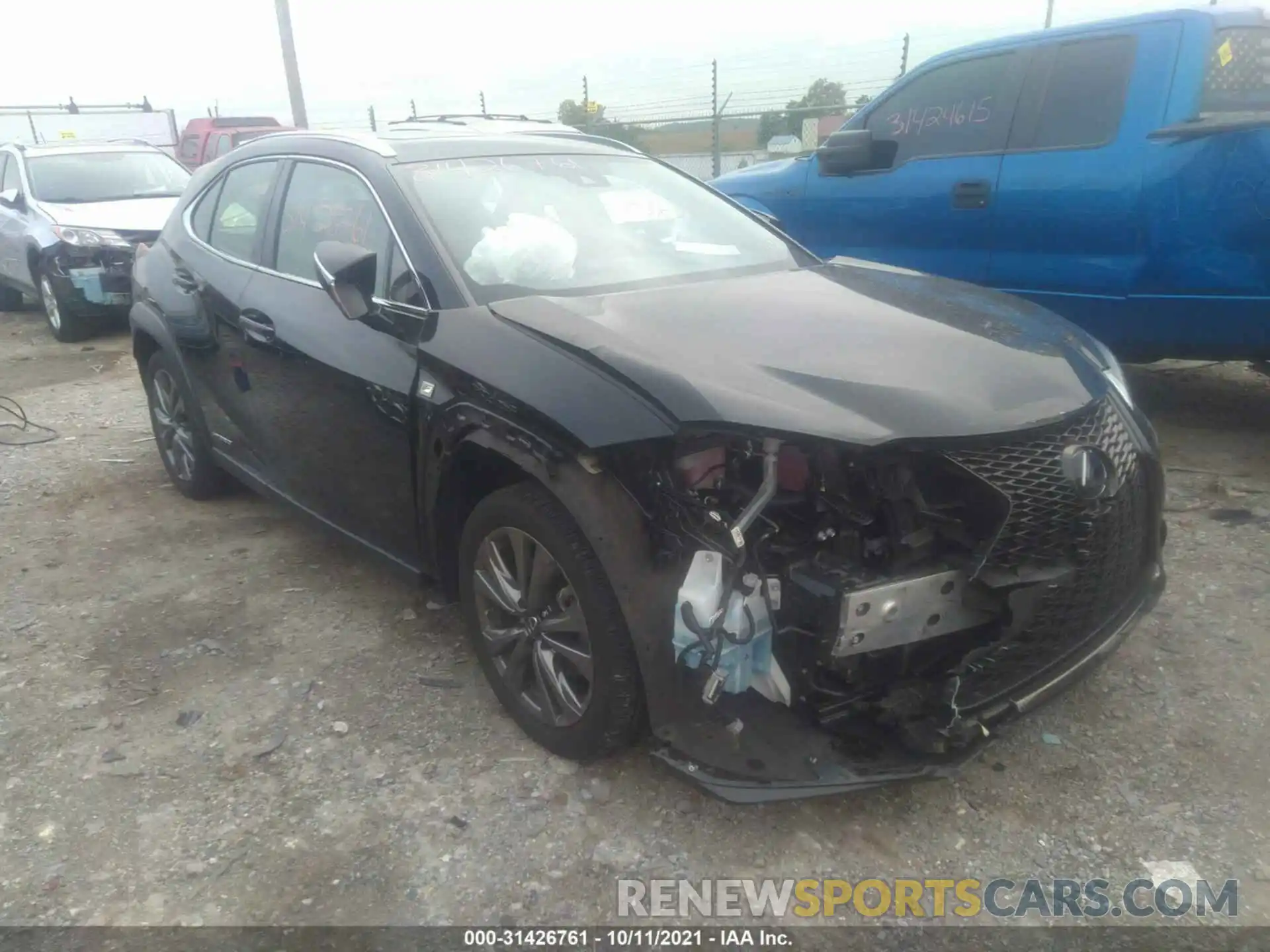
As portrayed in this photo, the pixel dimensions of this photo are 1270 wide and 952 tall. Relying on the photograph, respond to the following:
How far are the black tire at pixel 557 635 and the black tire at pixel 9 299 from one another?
10114mm

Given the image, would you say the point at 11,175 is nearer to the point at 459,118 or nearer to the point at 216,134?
the point at 459,118

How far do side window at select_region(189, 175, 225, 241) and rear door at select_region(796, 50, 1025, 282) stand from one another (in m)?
3.33

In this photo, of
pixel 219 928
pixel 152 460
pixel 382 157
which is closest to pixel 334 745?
pixel 219 928

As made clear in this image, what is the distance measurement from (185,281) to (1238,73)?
16.0 ft

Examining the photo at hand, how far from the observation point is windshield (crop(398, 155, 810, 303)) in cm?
296

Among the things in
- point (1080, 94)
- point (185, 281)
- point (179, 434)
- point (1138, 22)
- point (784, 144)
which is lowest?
point (179, 434)

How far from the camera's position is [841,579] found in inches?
84.4

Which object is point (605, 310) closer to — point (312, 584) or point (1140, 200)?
point (312, 584)

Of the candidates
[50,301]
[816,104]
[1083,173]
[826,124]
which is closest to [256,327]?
[1083,173]

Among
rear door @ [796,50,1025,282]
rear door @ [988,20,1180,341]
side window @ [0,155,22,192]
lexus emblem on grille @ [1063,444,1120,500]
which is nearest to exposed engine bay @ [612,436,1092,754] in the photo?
lexus emblem on grille @ [1063,444,1120,500]

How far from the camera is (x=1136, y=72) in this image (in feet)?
15.0

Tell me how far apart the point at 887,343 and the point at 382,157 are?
182cm

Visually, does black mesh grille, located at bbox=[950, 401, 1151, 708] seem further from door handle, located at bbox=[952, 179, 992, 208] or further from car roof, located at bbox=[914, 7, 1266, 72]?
car roof, located at bbox=[914, 7, 1266, 72]

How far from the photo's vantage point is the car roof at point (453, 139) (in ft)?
11.0
